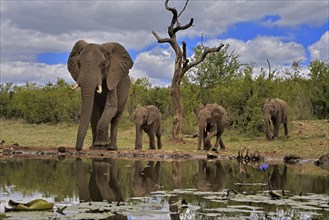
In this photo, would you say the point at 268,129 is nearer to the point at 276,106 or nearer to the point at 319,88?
the point at 276,106

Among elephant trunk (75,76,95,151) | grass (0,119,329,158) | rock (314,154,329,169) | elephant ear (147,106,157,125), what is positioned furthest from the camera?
elephant ear (147,106,157,125)

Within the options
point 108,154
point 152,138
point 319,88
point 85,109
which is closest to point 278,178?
point 108,154

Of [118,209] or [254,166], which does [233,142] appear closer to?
[254,166]

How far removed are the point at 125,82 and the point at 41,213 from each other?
11.7 metres

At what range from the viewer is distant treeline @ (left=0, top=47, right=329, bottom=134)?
2961 cm

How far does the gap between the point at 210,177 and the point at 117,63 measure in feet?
22.1

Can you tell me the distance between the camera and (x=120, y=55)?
16.9 metres

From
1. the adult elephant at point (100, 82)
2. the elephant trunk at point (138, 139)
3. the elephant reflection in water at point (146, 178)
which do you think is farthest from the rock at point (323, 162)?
the elephant trunk at point (138, 139)

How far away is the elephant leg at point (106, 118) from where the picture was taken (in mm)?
15438

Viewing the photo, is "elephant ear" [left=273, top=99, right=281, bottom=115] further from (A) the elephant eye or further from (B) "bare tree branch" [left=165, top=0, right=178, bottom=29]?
(A) the elephant eye

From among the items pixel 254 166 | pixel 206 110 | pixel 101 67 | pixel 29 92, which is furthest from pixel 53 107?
pixel 254 166

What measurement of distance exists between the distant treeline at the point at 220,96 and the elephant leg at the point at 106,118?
13836 mm

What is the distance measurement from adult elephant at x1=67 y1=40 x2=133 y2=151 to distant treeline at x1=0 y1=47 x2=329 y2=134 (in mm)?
13024

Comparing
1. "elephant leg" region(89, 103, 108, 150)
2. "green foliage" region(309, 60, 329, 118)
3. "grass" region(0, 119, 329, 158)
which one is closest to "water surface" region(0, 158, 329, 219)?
"elephant leg" region(89, 103, 108, 150)
